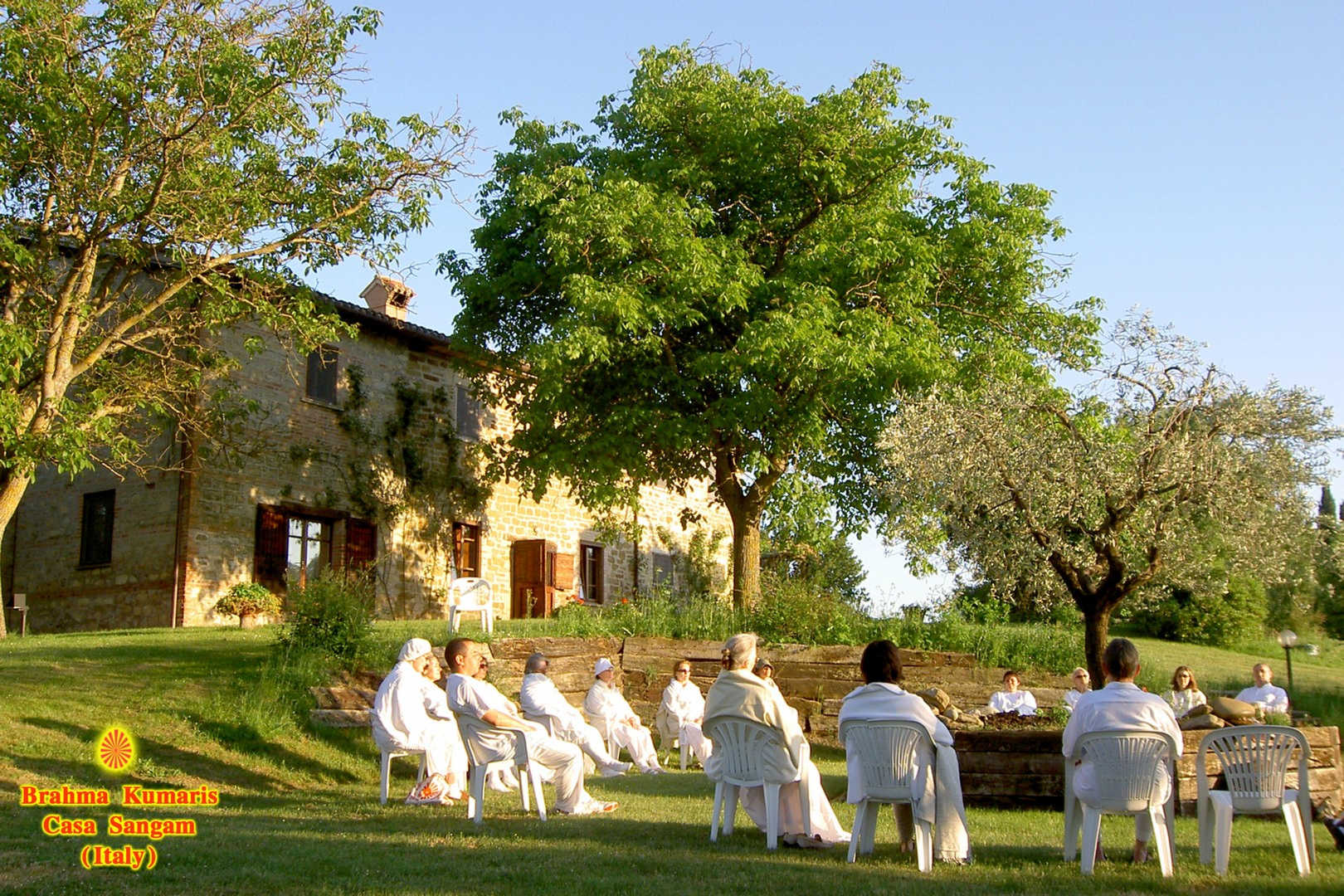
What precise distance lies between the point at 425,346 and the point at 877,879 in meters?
20.9

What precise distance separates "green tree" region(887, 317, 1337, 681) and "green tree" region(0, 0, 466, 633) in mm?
7797

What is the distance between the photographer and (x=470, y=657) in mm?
9078

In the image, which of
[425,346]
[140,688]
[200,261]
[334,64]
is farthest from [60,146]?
[425,346]

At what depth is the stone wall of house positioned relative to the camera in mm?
21359

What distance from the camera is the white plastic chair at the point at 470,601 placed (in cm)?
1691

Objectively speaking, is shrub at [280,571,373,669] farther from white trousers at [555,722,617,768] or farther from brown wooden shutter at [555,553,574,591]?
brown wooden shutter at [555,553,574,591]

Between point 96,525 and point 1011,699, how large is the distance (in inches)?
672

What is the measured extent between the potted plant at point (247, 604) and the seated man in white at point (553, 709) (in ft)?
35.7

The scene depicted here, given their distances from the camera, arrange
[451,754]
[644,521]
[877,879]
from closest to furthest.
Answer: [877,879], [451,754], [644,521]

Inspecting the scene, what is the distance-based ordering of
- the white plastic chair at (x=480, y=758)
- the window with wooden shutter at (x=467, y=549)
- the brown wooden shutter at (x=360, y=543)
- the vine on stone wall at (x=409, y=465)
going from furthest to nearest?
the window with wooden shutter at (x=467, y=549), the vine on stone wall at (x=409, y=465), the brown wooden shutter at (x=360, y=543), the white plastic chair at (x=480, y=758)

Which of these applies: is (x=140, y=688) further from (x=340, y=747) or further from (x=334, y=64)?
(x=334, y=64)

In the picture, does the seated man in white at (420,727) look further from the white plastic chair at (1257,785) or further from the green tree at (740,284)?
the green tree at (740,284)

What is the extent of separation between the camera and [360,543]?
77.5 ft

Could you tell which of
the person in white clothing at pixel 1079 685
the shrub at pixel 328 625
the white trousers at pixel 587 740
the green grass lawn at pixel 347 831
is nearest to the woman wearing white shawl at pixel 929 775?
the green grass lawn at pixel 347 831
